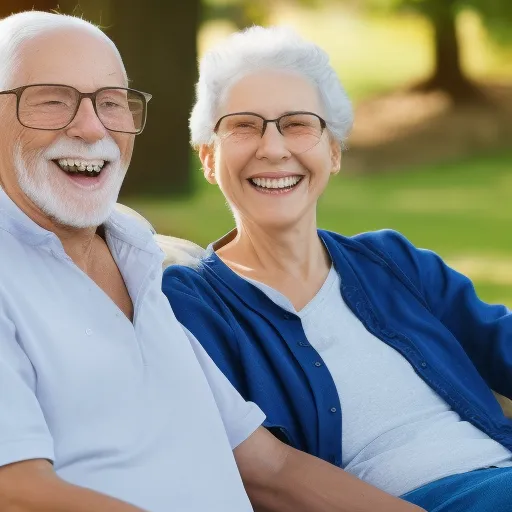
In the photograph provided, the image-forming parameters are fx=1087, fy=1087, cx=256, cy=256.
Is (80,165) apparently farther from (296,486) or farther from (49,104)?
(296,486)

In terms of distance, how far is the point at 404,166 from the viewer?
45.6 feet

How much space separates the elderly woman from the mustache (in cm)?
46

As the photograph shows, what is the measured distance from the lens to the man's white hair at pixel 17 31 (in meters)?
1.94

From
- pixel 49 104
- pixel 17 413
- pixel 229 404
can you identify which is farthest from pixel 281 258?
pixel 17 413

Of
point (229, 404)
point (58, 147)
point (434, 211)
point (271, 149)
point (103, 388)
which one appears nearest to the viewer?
point (103, 388)

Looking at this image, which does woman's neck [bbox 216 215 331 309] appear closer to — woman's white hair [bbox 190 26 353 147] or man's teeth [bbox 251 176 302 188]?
man's teeth [bbox 251 176 302 188]

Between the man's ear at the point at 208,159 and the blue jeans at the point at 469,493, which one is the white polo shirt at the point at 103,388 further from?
the man's ear at the point at 208,159

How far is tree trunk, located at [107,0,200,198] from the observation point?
309 inches

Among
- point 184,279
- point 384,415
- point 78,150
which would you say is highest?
point 78,150

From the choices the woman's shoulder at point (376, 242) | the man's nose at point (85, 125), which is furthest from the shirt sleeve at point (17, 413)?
the woman's shoulder at point (376, 242)

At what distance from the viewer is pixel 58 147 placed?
1929 mm

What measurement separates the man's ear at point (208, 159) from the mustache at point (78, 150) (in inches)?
28.3

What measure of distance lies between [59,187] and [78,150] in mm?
76

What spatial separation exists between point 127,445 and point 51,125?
580 mm
